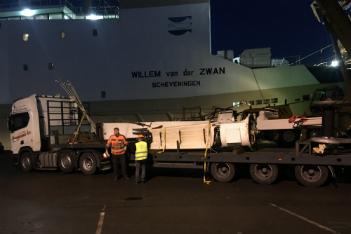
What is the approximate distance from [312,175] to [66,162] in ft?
25.5

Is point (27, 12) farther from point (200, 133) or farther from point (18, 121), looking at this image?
point (200, 133)

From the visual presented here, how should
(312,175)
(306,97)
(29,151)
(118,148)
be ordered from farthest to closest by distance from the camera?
(306,97), (29,151), (118,148), (312,175)

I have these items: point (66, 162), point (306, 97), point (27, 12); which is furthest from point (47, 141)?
point (27, 12)

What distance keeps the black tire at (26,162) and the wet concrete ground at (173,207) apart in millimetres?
1740

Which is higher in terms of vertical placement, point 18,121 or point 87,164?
point 18,121

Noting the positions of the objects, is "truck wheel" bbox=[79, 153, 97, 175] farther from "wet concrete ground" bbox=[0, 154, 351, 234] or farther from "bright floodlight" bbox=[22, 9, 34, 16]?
"bright floodlight" bbox=[22, 9, 34, 16]

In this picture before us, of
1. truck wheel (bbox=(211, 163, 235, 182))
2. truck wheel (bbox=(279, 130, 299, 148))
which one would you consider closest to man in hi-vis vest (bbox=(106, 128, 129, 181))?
truck wheel (bbox=(211, 163, 235, 182))

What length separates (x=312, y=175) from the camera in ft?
20.6

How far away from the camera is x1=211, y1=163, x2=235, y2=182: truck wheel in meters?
6.87

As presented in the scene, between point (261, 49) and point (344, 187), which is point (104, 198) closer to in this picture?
point (344, 187)

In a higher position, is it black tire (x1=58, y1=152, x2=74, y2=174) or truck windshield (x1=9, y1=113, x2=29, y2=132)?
truck windshield (x1=9, y1=113, x2=29, y2=132)

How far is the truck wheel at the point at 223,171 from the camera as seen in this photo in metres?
6.87

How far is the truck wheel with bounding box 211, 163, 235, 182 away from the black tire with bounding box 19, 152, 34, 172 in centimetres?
683

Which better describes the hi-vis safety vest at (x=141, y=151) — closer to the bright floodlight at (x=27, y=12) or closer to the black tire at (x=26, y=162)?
the black tire at (x=26, y=162)
